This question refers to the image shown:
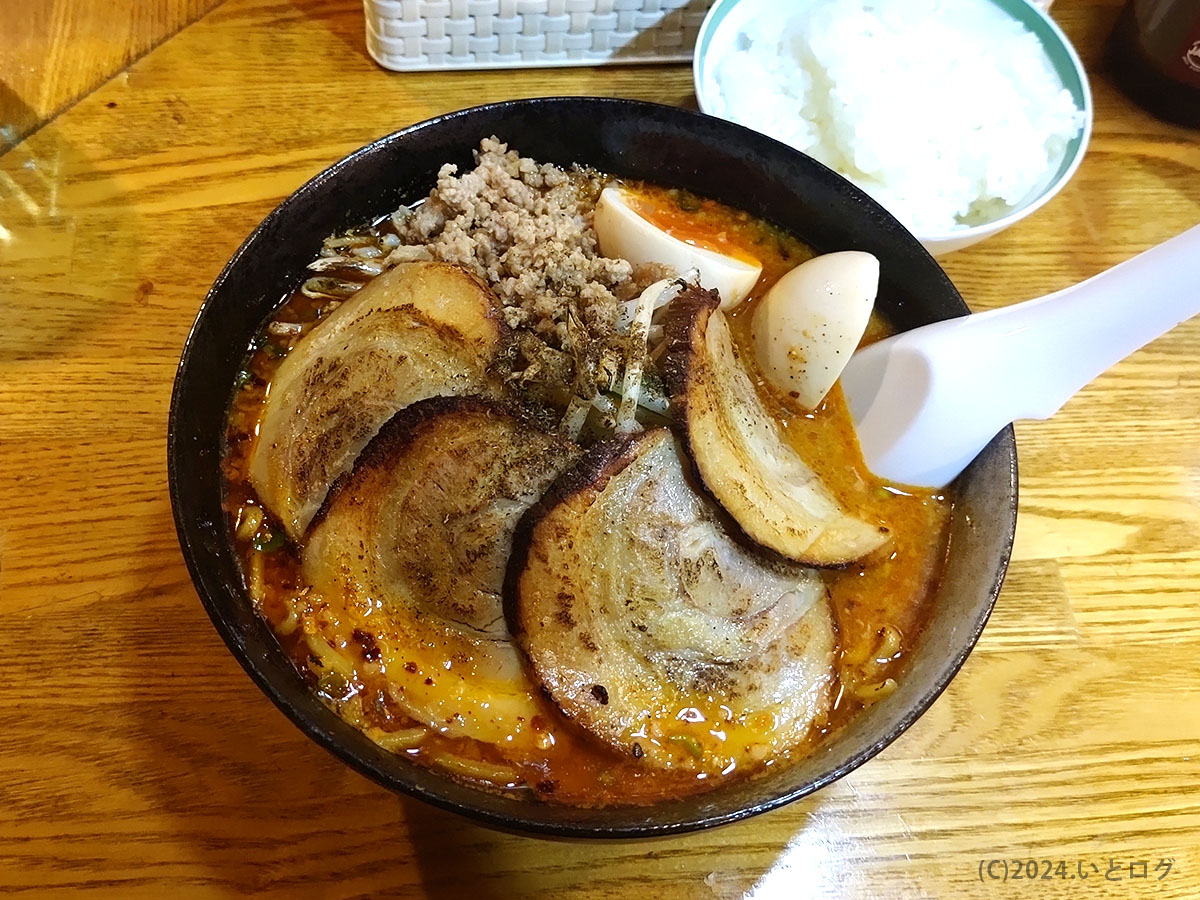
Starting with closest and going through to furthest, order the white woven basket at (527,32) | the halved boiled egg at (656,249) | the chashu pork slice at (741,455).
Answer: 1. the chashu pork slice at (741,455)
2. the halved boiled egg at (656,249)
3. the white woven basket at (527,32)

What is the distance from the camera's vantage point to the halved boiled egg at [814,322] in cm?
125

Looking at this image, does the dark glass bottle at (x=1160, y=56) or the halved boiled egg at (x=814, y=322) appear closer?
the halved boiled egg at (x=814, y=322)

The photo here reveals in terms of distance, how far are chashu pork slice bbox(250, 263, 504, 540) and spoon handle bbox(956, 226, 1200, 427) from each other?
Result: 71cm

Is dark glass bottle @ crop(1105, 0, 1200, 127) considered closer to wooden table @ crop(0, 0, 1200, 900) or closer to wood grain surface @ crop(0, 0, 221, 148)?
wooden table @ crop(0, 0, 1200, 900)

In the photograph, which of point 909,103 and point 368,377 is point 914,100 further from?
point 368,377

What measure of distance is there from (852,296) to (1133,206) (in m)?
1.12

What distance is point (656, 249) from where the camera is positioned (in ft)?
4.31

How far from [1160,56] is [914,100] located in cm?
69

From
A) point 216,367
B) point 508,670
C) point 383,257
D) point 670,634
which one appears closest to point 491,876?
point 508,670

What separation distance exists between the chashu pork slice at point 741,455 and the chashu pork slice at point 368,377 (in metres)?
0.27

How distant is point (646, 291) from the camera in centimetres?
122

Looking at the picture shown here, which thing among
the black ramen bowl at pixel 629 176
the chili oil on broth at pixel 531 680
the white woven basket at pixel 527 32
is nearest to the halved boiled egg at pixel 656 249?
the chili oil on broth at pixel 531 680

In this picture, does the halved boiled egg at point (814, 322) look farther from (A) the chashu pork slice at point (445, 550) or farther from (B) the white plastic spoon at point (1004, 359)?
(A) the chashu pork slice at point (445, 550)

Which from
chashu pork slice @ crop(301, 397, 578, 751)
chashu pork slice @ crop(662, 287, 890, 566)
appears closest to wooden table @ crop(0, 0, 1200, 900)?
chashu pork slice @ crop(301, 397, 578, 751)
